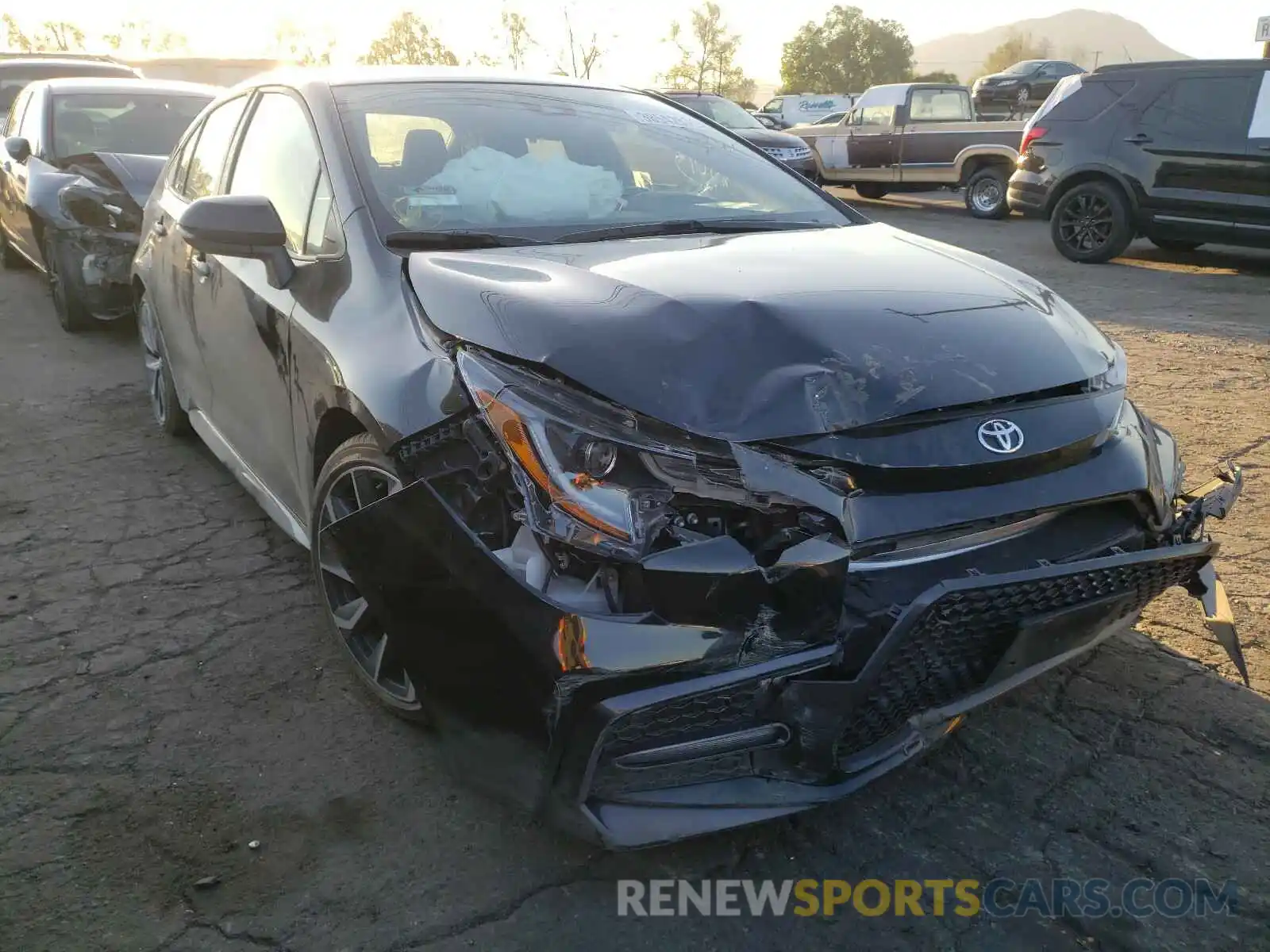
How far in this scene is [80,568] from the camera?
350cm

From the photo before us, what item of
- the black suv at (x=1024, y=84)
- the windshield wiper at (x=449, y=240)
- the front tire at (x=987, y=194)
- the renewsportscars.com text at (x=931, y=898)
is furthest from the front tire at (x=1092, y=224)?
the black suv at (x=1024, y=84)

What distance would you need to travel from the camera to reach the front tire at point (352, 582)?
93.7 inches

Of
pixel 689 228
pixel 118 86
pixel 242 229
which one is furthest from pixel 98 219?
pixel 689 228

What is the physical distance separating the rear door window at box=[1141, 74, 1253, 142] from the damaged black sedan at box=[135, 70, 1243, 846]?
303 inches

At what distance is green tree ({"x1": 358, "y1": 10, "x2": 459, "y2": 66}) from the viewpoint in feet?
124

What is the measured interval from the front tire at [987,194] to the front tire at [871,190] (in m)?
1.96

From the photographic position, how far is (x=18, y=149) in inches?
266

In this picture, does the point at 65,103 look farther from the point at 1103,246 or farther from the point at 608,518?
the point at 1103,246

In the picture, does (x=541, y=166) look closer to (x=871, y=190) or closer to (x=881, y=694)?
(x=881, y=694)

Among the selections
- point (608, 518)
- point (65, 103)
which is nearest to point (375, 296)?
point (608, 518)

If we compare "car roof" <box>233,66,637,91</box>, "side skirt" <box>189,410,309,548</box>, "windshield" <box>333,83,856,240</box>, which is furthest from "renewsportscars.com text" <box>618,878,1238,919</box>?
"car roof" <box>233,66,637,91</box>

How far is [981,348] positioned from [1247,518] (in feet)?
7.70

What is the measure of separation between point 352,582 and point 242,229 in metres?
1.09

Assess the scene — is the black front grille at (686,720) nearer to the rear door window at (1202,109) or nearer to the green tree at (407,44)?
the rear door window at (1202,109)
